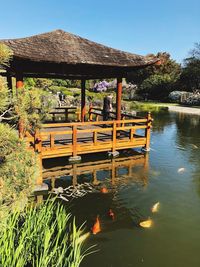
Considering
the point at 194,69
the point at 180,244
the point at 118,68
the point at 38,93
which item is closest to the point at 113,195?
the point at 180,244

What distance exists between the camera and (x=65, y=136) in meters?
11.5

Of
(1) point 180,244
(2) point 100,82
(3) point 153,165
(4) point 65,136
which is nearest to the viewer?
(1) point 180,244

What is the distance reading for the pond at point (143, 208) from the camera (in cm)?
472

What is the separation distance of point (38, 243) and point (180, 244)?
2950mm

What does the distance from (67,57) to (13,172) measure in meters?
7.15

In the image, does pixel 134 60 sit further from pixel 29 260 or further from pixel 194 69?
pixel 194 69

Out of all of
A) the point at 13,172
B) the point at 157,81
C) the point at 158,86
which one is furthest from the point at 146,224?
the point at 158,86

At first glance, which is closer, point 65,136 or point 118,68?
point 118,68

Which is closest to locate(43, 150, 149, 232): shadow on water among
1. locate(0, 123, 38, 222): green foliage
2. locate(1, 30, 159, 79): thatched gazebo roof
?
locate(0, 123, 38, 222): green foliage

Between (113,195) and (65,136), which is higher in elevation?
(65,136)

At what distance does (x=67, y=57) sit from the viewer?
9344 mm

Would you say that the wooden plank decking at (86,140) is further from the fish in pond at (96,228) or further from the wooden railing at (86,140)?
the fish in pond at (96,228)

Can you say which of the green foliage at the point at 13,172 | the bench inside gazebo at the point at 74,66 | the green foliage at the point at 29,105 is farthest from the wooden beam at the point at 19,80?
the green foliage at the point at 13,172

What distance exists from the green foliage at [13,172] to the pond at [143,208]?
2.22 meters
